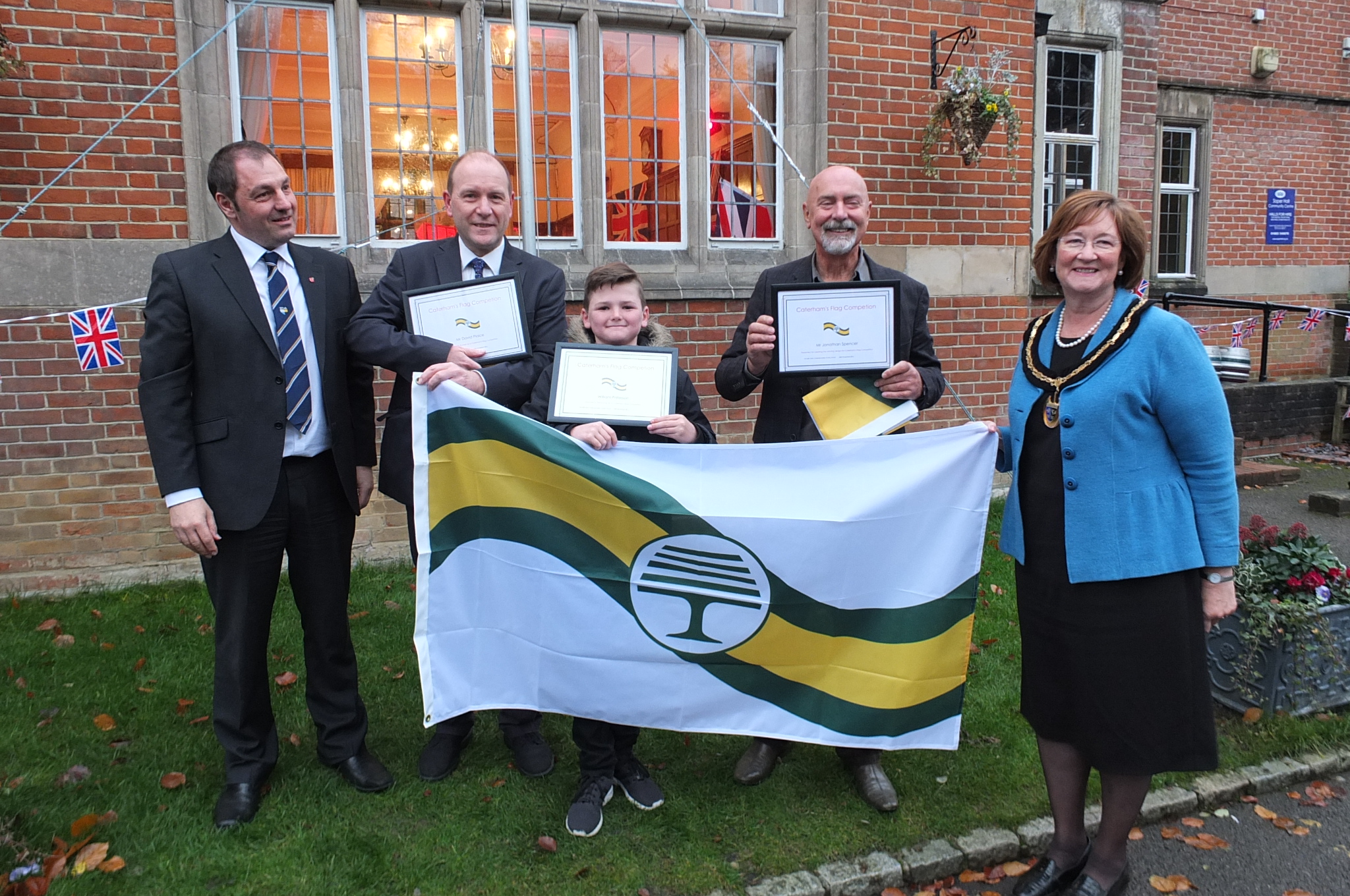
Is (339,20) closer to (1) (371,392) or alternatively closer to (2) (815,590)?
(1) (371,392)

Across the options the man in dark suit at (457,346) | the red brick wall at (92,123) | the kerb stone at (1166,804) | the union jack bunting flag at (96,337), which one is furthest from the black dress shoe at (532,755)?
the red brick wall at (92,123)

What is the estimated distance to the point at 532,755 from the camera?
137 inches

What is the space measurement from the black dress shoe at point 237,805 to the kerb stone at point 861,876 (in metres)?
1.99

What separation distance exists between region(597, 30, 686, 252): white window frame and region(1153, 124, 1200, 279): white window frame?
7348 millimetres

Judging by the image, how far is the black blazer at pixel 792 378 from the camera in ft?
10.8

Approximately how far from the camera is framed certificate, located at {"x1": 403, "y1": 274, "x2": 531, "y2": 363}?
10.2 feet

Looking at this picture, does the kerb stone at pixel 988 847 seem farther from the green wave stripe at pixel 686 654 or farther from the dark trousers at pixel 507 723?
the dark trousers at pixel 507 723

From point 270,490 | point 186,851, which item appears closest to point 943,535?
point 270,490

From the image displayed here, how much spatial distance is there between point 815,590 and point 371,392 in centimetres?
190

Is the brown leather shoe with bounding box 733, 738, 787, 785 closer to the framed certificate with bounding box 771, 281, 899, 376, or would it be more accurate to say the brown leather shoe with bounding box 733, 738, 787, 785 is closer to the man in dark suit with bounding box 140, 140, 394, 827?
the man in dark suit with bounding box 140, 140, 394, 827

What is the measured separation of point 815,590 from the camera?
3.01 meters

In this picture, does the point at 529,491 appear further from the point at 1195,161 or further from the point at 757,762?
the point at 1195,161

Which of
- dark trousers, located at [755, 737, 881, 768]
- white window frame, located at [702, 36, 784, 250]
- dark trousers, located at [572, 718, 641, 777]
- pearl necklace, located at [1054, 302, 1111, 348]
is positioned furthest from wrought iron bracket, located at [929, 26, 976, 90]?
dark trousers, located at [572, 718, 641, 777]

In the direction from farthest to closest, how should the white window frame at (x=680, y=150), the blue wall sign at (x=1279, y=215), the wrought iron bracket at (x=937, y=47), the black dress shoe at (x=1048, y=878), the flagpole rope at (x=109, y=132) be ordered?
the blue wall sign at (x=1279, y=215) < the wrought iron bracket at (x=937, y=47) < the white window frame at (x=680, y=150) < the flagpole rope at (x=109, y=132) < the black dress shoe at (x=1048, y=878)
